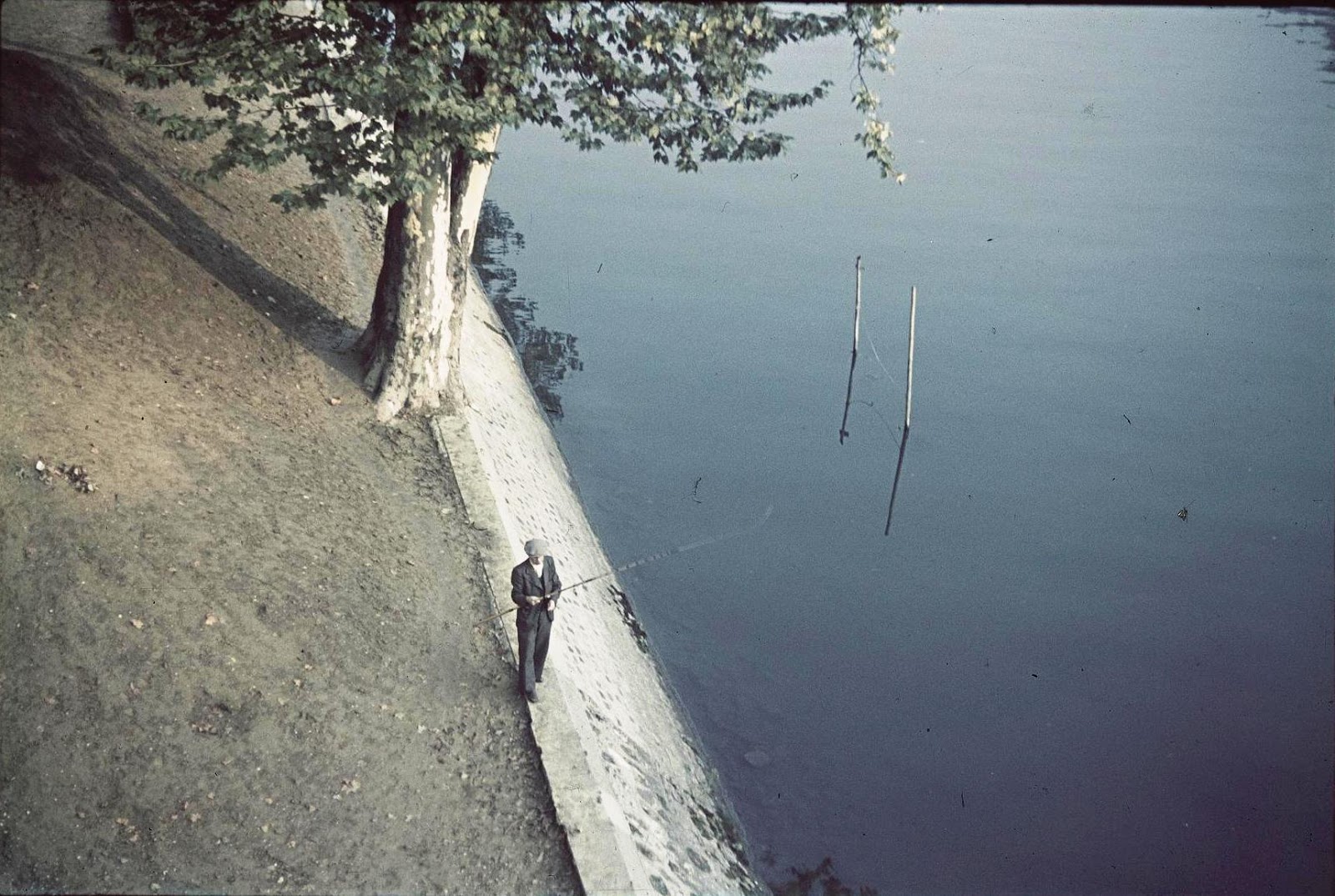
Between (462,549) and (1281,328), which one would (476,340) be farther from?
(1281,328)

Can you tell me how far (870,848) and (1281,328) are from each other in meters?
17.5

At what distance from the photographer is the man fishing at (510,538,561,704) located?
8312 millimetres

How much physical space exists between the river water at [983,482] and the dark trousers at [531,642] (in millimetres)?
3922

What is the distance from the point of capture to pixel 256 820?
7.15 metres

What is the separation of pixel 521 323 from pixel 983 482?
10.3m

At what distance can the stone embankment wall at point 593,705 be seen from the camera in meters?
7.84

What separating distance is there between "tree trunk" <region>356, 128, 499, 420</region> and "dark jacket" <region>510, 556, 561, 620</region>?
4512mm

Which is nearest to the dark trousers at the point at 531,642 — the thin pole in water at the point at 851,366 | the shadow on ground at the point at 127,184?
the shadow on ground at the point at 127,184

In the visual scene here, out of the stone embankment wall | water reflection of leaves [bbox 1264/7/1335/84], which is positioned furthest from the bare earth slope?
water reflection of leaves [bbox 1264/7/1335/84]

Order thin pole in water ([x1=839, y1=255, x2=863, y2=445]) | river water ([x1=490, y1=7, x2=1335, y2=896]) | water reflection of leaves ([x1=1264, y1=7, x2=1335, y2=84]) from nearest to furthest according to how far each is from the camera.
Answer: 1. river water ([x1=490, y1=7, x2=1335, y2=896])
2. thin pole in water ([x1=839, y1=255, x2=863, y2=445])
3. water reflection of leaves ([x1=1264, y1=7, x2=1335, y2=84])

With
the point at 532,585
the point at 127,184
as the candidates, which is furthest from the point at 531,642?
the point at 127,184

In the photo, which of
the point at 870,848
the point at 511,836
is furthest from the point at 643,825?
the point at 870,848

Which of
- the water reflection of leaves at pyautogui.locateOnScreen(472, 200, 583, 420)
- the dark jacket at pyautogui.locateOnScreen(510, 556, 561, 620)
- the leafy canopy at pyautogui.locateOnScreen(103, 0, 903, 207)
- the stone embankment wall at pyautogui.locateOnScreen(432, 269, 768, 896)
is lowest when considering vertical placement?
the stone embankment wall at pyautogui.locateOnScreen(432, 269, 768, 896)

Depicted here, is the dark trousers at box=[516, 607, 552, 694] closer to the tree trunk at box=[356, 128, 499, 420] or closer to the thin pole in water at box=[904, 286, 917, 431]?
the tree trunk at box=[356, 128, 499, 420]
